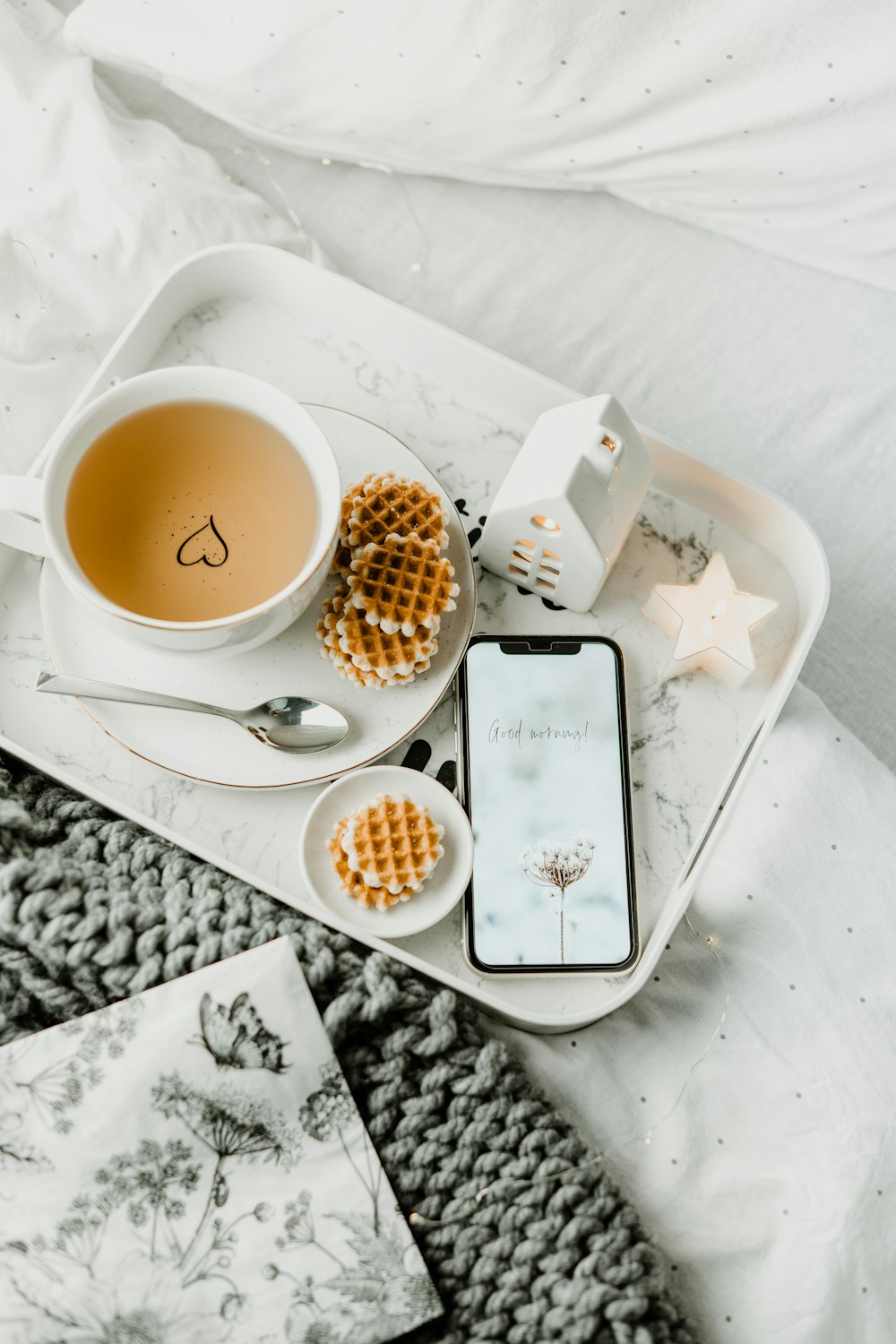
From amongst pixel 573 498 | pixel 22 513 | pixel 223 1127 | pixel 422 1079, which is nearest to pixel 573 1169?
pixel 422 1079

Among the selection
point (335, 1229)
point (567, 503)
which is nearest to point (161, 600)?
point (567, 503)

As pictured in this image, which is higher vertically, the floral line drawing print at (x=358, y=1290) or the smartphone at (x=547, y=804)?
the smartphone at (x=547, y=804)

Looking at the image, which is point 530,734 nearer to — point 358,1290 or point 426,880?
point 426,880

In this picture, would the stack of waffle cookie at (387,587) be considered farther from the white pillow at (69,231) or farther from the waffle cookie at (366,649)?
the white pillow at (69,231)

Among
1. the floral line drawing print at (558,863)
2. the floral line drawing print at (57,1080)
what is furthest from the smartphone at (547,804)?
the floral line drawing print at (57,1080)

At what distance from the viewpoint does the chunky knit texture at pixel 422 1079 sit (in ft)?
1.97

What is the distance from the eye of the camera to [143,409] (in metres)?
0.65

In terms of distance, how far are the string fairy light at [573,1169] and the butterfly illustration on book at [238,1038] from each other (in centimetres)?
13

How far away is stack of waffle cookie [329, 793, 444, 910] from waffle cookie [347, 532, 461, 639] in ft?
0.41

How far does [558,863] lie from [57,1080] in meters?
0.34

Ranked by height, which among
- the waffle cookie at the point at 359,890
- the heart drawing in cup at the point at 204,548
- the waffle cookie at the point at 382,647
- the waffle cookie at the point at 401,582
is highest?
the waffle cookie at the point at 401,582

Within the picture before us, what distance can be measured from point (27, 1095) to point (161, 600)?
0.31 meters

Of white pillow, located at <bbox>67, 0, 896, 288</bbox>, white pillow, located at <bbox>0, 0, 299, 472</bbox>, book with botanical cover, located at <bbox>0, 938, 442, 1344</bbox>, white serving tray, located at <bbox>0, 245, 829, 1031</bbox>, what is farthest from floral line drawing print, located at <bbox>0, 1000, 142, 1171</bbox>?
white pillow, located at <bbox>67, 0, 896, 288</bbox>

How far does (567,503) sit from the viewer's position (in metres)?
0.66
